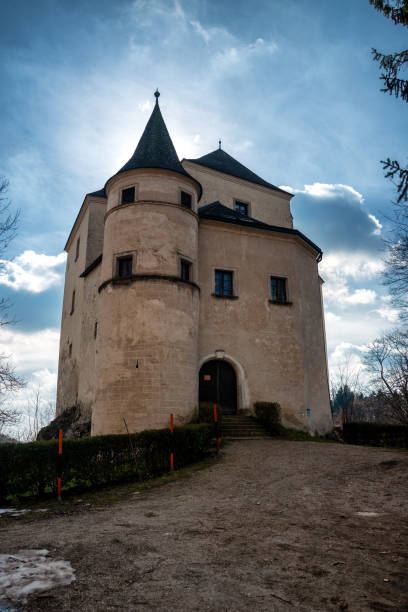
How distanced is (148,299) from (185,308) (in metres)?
1.50

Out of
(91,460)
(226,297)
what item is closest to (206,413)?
(226,297)

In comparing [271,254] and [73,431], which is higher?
[271,254]

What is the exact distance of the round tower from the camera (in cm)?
1502

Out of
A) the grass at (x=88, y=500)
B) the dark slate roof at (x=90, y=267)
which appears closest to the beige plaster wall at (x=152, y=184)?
the dark slate roof at (x=90, y=267)

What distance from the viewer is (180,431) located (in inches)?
446

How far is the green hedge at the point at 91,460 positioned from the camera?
341 inches

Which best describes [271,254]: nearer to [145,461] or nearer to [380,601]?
[145,461]

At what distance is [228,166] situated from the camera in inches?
1041

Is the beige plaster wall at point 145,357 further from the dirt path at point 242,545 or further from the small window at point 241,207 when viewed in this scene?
the small window at point 241,207

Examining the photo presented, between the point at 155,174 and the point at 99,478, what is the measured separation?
1206 centimetres

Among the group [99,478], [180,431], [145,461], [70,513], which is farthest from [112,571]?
[180,431]

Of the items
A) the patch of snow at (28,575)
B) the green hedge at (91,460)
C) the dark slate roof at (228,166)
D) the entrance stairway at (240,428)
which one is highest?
the dark slate roof at (228,166)

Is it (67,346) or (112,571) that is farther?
(67,346)

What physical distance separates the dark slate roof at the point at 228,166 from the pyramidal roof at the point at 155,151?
14.9 ft
